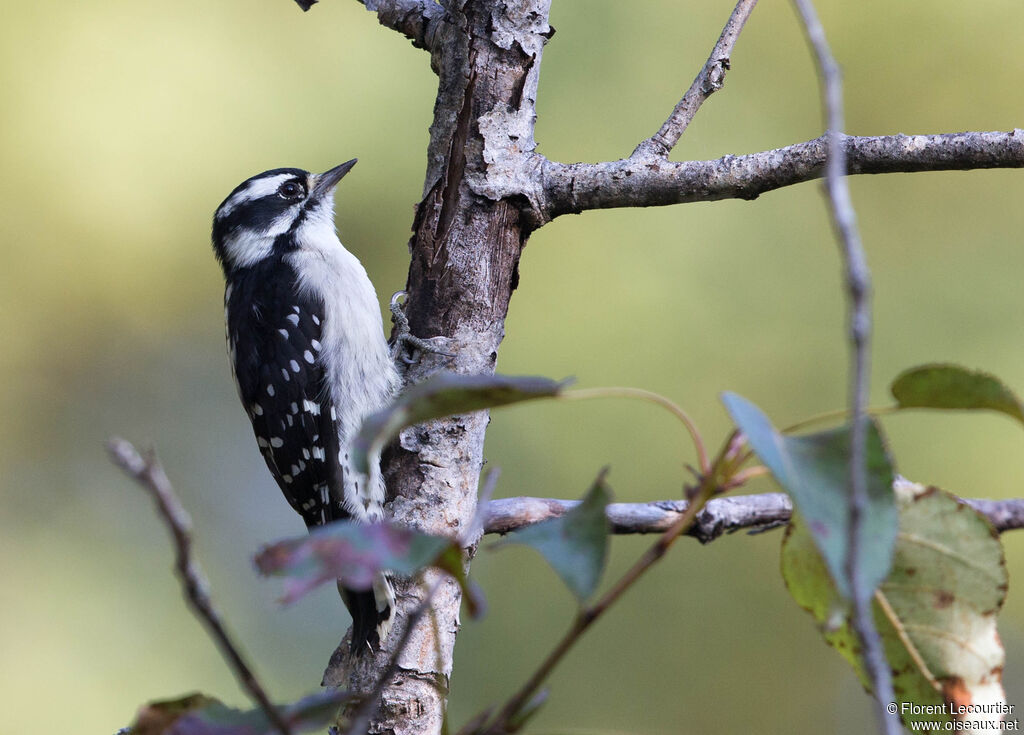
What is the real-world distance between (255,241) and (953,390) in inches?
134

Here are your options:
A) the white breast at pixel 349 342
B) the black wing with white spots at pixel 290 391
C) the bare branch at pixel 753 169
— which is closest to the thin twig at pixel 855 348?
the bare branch at pixel 753 169

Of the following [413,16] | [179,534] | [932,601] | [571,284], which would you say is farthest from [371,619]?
[571,284]

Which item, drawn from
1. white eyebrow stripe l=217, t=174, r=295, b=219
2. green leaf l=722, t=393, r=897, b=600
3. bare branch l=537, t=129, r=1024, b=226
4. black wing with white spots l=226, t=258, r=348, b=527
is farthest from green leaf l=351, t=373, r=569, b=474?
white eyebrow stripe l=217, t=174, r=295, b=219

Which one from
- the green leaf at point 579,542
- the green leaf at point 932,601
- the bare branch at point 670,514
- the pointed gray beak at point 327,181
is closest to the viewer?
the green leaf at point 579,542

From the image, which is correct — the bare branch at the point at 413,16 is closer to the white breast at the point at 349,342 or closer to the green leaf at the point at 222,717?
the white breast at the point at 349,342

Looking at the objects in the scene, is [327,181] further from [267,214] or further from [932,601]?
[932,601]

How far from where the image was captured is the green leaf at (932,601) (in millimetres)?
1086

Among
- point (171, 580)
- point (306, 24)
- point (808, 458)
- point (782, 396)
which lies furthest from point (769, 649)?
point (808, 458)

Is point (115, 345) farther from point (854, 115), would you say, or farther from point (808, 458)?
point (808, 458)

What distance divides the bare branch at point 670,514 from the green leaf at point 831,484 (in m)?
1.52

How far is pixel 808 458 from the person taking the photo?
2.90ft

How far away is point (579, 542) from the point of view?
939mm

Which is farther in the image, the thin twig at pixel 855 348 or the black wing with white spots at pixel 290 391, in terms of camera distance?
the black wing with white spots at pixel 290 391

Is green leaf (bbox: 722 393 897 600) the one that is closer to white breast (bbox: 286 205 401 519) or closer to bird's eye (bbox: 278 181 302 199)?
white breast (bbox: 286 205 401 519)
